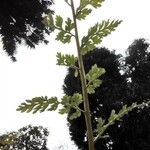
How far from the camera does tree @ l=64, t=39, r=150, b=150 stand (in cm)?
2844

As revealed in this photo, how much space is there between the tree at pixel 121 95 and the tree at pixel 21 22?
12739mm

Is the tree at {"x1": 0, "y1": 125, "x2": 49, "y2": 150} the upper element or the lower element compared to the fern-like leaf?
upper

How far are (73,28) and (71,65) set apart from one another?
160 mm

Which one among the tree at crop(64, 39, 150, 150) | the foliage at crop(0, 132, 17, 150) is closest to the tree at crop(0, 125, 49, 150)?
the tree at crop(64, 39, 150, 150)

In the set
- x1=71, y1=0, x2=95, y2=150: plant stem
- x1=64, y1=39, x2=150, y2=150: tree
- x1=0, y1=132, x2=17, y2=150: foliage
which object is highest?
x1=64, y1=39, x2=150, y2=150: tree

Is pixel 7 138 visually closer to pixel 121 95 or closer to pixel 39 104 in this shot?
pixel 39 104

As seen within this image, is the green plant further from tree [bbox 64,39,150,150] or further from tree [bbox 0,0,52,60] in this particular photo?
tree [bbox 64,39,150,150]

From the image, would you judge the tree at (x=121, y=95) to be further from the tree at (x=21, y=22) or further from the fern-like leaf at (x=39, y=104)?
the fern-like leaf at (x=39, y=104)

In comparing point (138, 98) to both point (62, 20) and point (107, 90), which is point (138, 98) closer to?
point (107, 90)

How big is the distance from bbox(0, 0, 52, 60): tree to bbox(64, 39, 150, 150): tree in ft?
41.8

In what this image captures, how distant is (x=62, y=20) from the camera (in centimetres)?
173

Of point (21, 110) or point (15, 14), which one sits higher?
point (15, 14)

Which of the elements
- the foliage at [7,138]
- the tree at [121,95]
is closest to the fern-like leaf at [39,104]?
the foliage at [7,138]

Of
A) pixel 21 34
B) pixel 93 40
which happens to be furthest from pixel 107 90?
pixel 93 40
